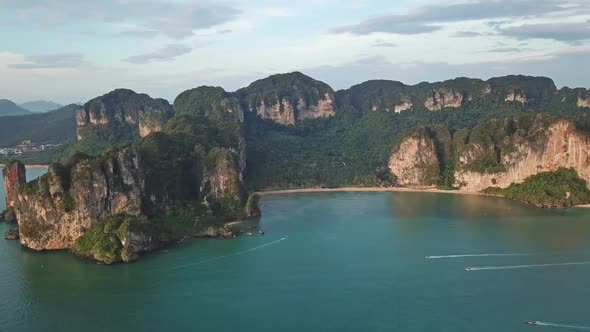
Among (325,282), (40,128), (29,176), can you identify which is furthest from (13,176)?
(40,128)

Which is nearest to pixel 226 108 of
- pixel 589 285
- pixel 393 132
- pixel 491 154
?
pixel 393 132

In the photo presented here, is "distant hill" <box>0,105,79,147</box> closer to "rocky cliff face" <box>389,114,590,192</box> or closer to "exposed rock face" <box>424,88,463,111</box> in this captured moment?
"exposed rock face" <box>424,88,463,111</box>

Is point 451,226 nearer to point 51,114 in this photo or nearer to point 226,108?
point 226,108

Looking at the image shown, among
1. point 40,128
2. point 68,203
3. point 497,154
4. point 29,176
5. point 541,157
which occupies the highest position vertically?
point 40,128

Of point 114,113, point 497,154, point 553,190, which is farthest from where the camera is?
point 114,113

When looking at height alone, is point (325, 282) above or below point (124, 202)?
below

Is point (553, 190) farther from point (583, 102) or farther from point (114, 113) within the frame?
point (114, 113)

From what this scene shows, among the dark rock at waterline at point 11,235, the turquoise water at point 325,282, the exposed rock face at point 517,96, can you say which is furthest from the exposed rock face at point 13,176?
the exposed rock face at point 517,96
